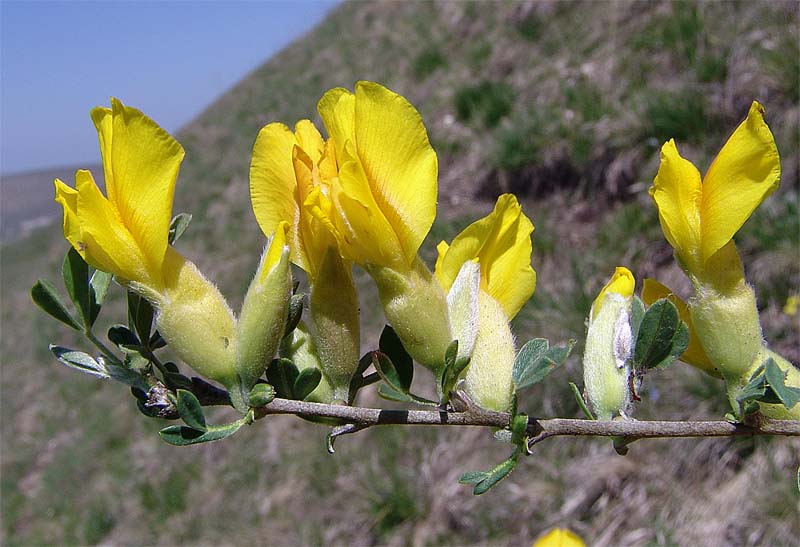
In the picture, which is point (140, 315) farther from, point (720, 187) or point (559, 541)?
point (559, 541)

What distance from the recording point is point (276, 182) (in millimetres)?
619

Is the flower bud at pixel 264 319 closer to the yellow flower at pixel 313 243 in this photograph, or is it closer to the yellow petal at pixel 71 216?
the yellow flower at pixel 313 243

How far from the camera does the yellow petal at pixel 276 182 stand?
62 cm

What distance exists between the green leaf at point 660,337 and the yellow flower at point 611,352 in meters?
0.02

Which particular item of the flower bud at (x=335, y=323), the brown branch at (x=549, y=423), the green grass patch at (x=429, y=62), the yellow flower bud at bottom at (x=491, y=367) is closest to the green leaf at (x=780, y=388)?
the brown branch at (x=549, y=423)

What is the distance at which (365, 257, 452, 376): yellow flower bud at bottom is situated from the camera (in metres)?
0.58

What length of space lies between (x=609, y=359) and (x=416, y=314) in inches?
6.9

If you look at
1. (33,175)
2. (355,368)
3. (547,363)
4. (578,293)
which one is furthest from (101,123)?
(33,175)

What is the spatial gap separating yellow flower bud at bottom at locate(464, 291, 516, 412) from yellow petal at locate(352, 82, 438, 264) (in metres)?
0.10

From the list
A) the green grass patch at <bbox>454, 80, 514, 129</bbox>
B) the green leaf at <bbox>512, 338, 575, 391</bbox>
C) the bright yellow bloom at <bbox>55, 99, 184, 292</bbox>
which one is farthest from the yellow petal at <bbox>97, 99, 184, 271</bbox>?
the green grass patch at <bbox>454, 80, 514, 129</bbox>

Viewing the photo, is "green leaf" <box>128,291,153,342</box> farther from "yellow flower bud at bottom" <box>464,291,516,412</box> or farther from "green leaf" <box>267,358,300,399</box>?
"yellow flower bud at bottom" <box>464,291,516,412</box>

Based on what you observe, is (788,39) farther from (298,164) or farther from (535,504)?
(298,164)

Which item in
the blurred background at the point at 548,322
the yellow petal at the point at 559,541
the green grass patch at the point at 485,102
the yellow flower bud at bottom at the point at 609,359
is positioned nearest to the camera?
the yellow flower bud at bottom at the point at 609,359

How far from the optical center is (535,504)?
278 centimetres
